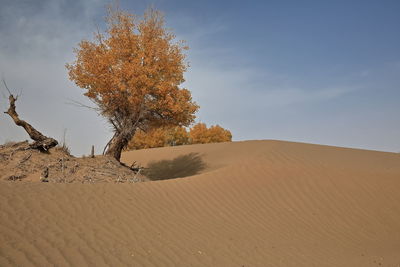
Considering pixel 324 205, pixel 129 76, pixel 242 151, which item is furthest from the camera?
pixel 242 151

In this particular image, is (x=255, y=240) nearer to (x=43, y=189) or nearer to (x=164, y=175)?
(x=43, y=189)

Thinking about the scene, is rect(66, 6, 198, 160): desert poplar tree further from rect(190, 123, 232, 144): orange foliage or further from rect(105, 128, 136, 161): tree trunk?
rect(190, 123, 232, 144): orange foliage

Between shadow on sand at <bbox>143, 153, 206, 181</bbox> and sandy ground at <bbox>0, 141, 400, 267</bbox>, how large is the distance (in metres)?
5.75

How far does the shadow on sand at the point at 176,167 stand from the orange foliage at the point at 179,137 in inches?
759

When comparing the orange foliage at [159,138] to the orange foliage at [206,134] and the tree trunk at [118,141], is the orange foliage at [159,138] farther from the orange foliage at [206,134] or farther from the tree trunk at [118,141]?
the tree trunk at [118,141]

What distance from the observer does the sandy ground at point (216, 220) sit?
5.49m

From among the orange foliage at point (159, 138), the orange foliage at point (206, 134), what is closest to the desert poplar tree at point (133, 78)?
the orange foliage at point (159, 138)

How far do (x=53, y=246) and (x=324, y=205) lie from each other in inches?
→ 307

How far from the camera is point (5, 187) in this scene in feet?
23.3

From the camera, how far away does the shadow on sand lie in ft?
59.6


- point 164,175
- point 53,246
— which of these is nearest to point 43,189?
point 53,246

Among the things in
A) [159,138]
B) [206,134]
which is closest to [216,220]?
[159,138]

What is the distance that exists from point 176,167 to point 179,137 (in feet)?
90.2

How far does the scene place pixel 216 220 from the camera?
8156 mm
